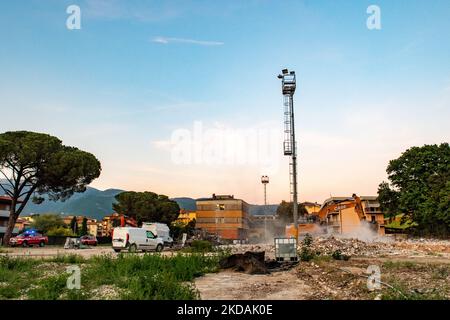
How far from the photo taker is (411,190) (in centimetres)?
5381

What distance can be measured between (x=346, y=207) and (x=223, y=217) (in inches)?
2732

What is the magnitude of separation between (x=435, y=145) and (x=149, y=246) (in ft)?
143

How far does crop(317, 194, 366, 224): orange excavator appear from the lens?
46625 millimetres

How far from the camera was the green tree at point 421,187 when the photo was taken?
4947 cm

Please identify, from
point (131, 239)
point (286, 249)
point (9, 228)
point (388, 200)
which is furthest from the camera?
point (388, 200)

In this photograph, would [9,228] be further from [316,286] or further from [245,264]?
[316,286]

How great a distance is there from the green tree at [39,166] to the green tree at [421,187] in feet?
136

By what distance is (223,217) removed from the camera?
114438mm

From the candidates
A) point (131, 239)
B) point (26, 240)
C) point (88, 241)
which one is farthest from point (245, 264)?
point (88, 241)

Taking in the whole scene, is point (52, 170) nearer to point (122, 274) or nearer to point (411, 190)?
point (122, 274)

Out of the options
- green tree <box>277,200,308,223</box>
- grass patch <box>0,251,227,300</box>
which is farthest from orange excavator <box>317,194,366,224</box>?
green tree <box>277,200,308,223</box>
